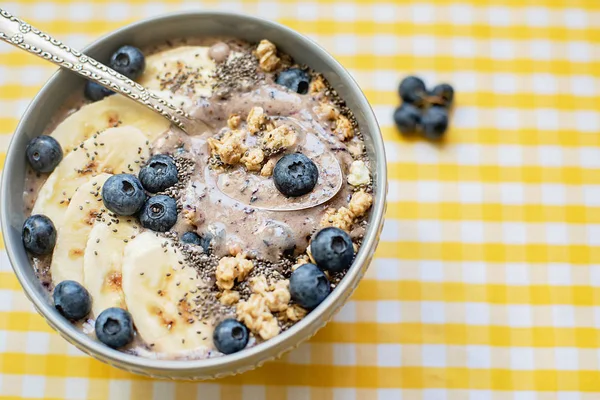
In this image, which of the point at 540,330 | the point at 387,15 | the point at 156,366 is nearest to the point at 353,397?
the point at 540,330

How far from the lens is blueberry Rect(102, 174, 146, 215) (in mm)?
2004

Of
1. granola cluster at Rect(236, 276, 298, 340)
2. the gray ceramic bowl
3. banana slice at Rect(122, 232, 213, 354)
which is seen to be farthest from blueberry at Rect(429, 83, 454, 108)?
banana slice at Rect(122, 232, 213, 354)

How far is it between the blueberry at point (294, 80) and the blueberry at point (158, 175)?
415mm

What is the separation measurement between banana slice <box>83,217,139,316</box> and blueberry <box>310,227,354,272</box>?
523 millimetres

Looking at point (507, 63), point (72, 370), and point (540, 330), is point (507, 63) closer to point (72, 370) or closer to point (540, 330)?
point (540, 330)

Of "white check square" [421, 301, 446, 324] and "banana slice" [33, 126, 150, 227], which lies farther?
"white check square" [421, 301, 446, 324]

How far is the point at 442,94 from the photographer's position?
8.66 feet

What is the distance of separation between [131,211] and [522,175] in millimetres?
1360

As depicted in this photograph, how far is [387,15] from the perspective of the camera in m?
2.75

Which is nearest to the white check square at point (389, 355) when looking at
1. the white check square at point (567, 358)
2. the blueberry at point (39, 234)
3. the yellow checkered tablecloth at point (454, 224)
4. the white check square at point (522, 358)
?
the yellow checkered tablecloth at point (454, 224)

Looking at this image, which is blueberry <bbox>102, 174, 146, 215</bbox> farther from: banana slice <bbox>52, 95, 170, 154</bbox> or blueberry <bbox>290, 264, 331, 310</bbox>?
blueberry <bbox>290, 264, 331, 310</bbox>

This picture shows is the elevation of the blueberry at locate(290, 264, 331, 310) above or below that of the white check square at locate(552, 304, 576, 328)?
above

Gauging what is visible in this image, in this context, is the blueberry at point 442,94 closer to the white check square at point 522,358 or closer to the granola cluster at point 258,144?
the granola cluster at point 258,144

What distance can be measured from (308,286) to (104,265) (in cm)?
56
